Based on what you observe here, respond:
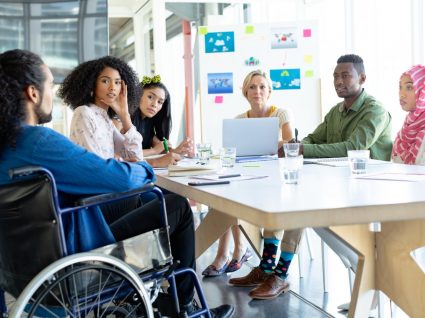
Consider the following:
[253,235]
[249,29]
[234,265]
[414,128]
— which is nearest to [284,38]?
[249,29]

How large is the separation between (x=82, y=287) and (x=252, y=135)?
173cm

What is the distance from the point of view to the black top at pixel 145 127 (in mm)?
4043

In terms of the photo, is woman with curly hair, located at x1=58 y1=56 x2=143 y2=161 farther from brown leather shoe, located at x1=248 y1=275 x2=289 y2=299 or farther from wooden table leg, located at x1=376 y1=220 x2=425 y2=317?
wooden table leg, located at x1=376 y1=220 x2=425 y2=317

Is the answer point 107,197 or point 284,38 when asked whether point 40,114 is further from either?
point 284,38

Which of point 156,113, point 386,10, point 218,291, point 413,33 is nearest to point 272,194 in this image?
point 218,291

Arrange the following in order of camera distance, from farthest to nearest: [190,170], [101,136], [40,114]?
1. [101,136]
2. [190,170]
3. [40,114]

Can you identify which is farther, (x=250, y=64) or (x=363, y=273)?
(x=250, y=64)

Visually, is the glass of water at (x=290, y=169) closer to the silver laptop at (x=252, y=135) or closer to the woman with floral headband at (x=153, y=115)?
the silver laptop at (x=252, y=135)

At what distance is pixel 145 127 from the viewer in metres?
4.12

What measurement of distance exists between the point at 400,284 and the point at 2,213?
124cm

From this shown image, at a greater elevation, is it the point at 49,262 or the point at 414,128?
the point at 414,128

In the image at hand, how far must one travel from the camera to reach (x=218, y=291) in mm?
3193

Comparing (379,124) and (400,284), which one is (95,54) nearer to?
(379,124)

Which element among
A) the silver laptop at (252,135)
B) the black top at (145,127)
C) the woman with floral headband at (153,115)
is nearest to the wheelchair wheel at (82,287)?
the silver laptop at (252,135)
